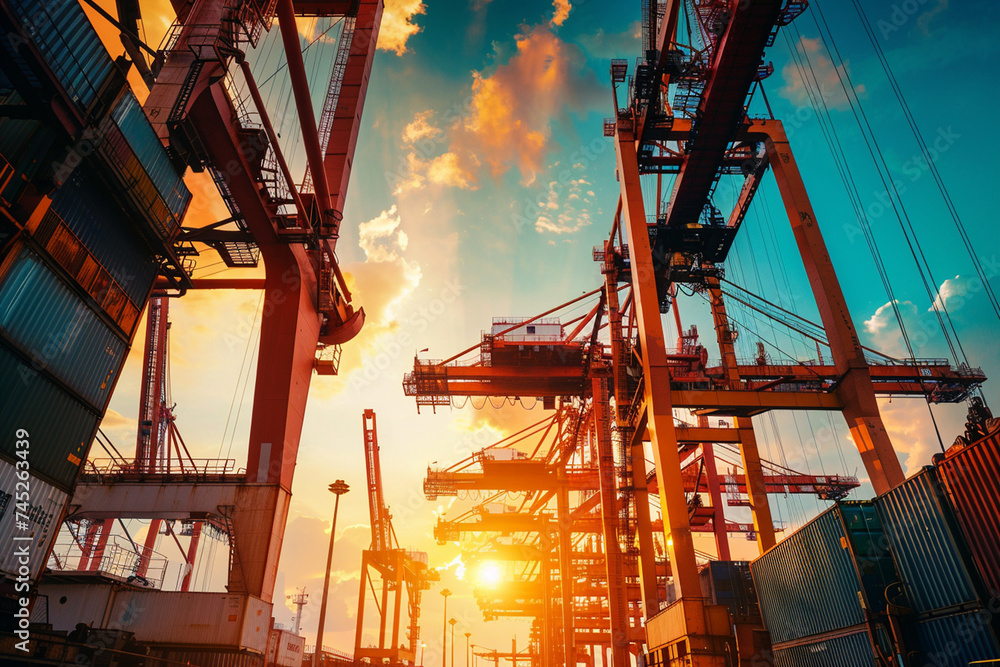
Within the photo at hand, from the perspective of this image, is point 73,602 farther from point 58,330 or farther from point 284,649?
point 58,330

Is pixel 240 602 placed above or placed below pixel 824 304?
below

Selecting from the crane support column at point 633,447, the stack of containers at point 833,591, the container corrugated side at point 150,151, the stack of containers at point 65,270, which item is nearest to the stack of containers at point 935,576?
the stack of containers at point 833,591

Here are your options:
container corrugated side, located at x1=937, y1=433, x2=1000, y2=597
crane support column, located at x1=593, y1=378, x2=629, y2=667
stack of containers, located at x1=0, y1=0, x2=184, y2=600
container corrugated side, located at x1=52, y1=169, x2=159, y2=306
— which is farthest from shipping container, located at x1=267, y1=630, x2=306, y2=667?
container corrugated side, located at x1=937, y1=433, x2=1000, y2=597

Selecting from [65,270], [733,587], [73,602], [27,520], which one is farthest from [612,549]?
[65,270]

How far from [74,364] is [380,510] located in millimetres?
36300

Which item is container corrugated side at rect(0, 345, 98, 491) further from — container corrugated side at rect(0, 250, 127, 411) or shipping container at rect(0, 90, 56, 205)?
shipping container at rect(0, 90, 56, 205)

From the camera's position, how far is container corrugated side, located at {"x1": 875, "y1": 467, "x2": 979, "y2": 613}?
29.0 feet

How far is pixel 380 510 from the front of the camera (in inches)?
1868

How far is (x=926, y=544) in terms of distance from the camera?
9.62 metres

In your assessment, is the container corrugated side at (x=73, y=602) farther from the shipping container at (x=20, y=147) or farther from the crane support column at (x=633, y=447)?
the crane support column at (x=633, y=447)

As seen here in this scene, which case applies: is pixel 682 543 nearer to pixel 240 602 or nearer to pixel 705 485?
pixel 240 602

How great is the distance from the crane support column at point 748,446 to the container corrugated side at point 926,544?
12479 millimetres

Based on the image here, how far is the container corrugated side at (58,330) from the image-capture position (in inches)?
483

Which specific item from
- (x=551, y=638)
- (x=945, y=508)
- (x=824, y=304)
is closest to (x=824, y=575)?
(x=945, y=508)
